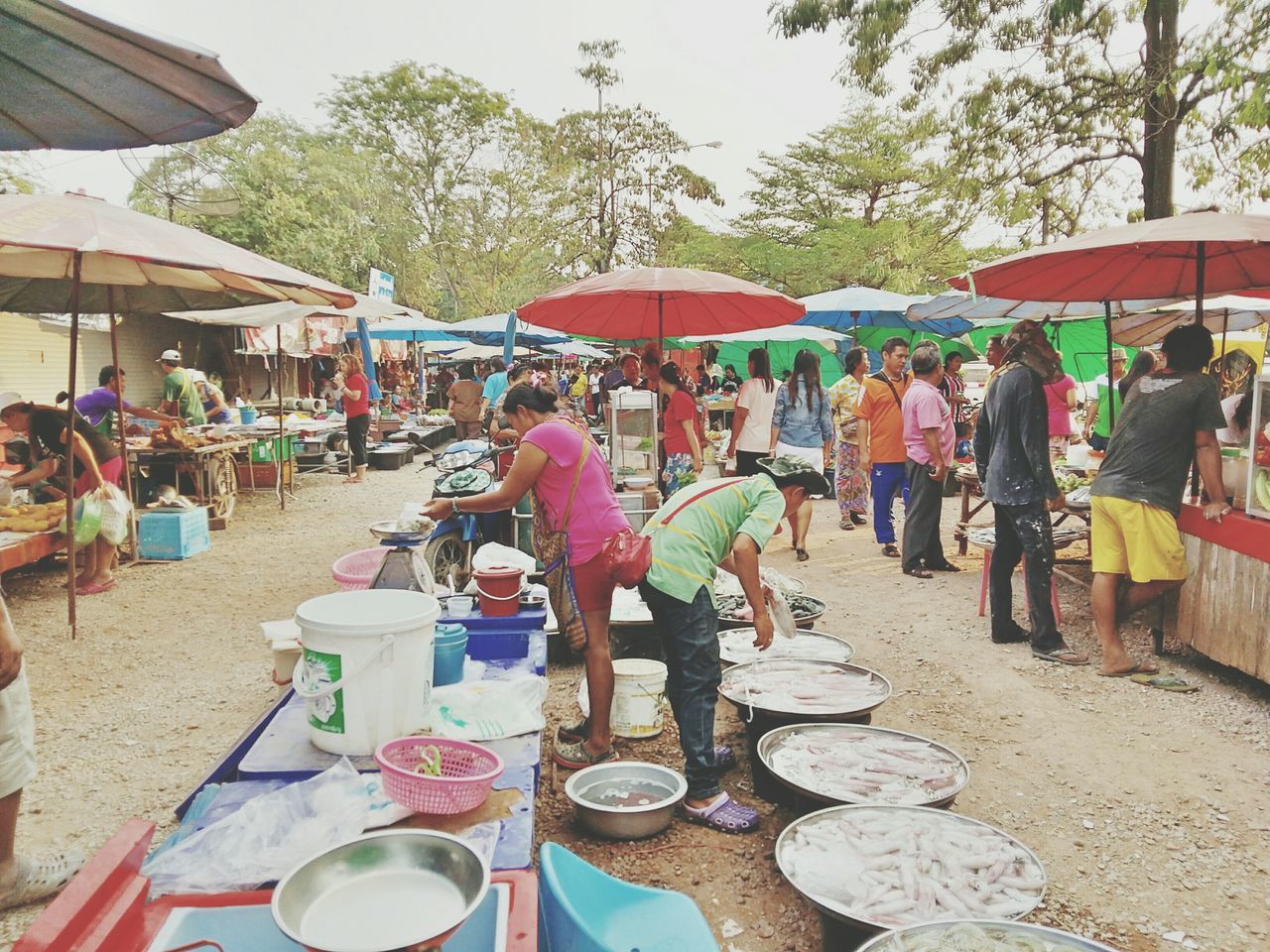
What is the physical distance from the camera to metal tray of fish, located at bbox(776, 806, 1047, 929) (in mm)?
2646

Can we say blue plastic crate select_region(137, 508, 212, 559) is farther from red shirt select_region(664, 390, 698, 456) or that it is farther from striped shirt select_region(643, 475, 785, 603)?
striped shirt select_region(643, 475, 785, 603)

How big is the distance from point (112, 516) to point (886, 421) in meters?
7.23

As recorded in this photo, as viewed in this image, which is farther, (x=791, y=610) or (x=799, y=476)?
(x=791, y=610)

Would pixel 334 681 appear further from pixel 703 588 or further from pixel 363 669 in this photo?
pixel 703 588

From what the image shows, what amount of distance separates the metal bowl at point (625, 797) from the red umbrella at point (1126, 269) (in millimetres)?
3859

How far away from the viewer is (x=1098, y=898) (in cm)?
315

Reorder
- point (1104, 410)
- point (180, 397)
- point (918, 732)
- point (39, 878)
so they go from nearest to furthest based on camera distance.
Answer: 1. point (39, 878)
2. point (918, 732)
3. point (1104, 410)
4. point (180, 397)

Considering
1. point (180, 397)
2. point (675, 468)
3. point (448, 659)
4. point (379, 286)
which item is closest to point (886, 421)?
point (675, 468)

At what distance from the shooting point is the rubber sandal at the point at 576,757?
4098mm

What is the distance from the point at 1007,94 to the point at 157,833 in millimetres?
13614

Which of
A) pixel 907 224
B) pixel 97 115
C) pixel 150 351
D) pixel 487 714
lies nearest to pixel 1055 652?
pixel 487 714

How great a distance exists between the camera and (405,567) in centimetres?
361

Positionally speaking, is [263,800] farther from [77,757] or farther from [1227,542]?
[1227,542]

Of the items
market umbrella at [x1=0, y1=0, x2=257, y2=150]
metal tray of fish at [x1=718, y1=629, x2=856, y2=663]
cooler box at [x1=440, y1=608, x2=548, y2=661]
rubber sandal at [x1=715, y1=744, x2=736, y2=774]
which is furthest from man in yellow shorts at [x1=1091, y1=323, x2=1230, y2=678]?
market umbrella at [x1=0, y1=0, x2=257, y2=150]
